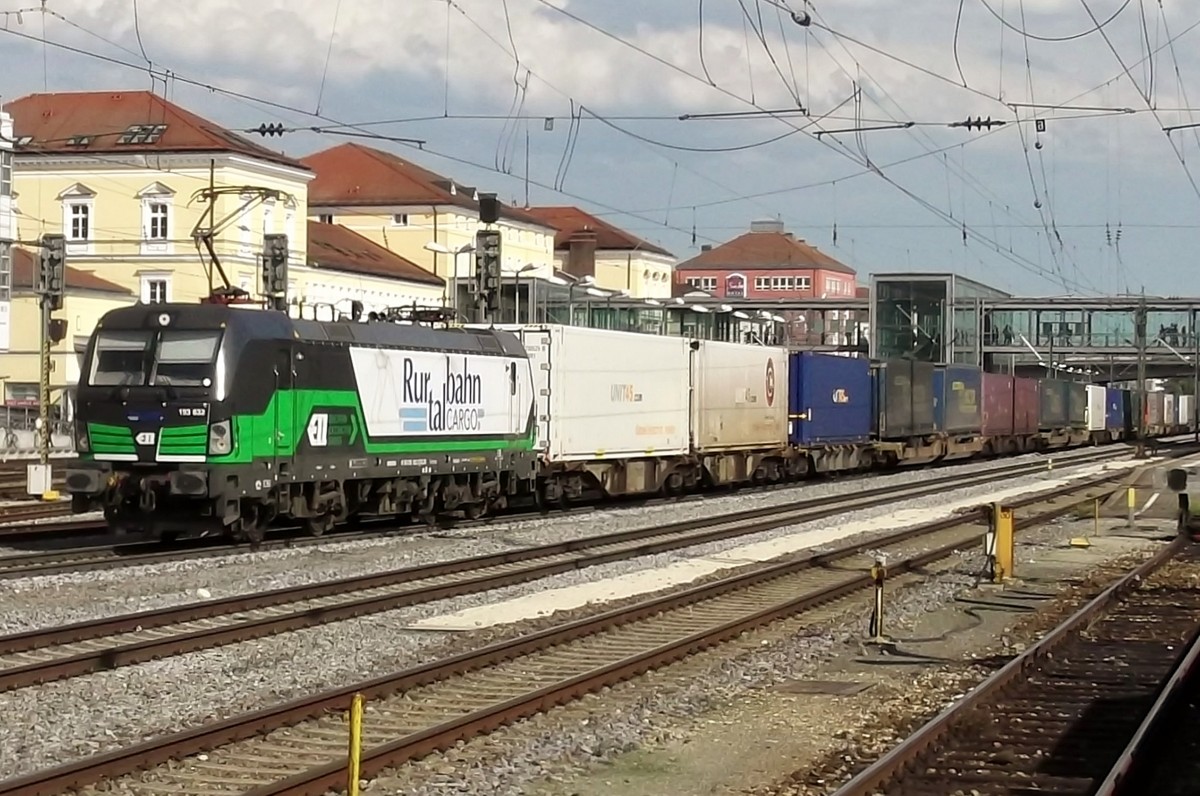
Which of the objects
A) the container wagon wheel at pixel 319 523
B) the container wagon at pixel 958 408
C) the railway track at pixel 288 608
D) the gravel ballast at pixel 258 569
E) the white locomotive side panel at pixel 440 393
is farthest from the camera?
the container wagon at pixel 958 408

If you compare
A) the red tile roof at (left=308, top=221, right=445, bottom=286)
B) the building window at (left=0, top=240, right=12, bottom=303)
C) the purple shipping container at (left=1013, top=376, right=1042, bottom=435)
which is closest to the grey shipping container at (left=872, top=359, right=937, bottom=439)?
the purple shipping container at (left=1013, top=376, right=1042, bottom=435)

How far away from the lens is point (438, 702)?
12172 mm

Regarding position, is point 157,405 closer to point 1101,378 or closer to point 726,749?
point 726,749

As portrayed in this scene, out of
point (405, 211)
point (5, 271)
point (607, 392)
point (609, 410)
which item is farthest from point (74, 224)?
point (609, 410)

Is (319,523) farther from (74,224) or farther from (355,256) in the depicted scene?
(355,256)

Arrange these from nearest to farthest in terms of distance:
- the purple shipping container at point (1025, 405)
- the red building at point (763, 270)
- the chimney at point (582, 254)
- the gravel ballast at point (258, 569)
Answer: the gravel ballast at point (258, 569) → the purple shipping container at point (1025, 405) → the chimney at point (582, 254) → the red building at point (763, 270)

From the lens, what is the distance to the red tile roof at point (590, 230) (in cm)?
12825

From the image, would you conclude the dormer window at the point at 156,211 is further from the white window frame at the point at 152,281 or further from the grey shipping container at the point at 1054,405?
the grey shipping container at the point at 1054,405

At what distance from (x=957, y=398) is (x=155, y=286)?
38206 mm

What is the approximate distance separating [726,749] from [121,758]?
153 inches

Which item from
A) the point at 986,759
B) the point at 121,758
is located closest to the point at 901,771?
the point at 986,759

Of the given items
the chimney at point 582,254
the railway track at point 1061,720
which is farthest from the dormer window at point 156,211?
the railway track at point 1061,720

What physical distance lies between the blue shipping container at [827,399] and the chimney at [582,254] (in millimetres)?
72835

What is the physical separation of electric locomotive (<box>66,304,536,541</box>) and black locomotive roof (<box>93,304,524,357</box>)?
22mm
